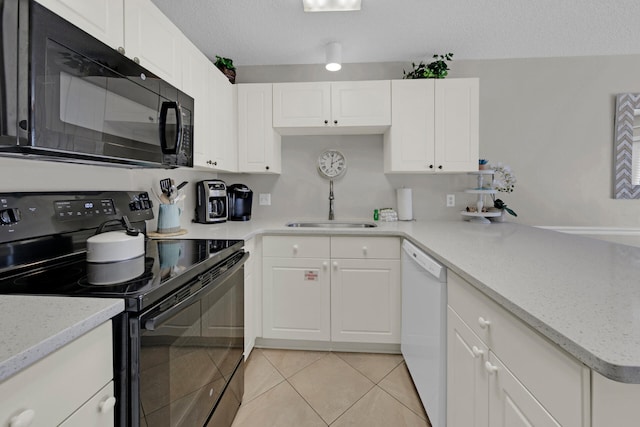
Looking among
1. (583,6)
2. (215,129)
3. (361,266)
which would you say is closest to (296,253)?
(361,266)

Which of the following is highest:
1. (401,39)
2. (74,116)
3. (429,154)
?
(401,39)

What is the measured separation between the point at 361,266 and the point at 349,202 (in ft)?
2.57

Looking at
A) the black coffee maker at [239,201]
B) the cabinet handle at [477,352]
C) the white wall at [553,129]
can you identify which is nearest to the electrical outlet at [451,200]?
the white wall at [553,129]

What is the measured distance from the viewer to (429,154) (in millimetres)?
2342

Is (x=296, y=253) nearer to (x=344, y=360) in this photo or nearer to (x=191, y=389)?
(x=344, y=360)

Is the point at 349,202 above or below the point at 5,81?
below

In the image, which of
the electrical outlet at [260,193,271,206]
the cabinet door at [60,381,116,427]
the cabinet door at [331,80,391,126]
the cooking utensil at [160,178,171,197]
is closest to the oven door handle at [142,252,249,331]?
the cabinet door at [60,381,116,427]

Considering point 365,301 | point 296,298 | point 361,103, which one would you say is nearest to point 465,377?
point 365,301

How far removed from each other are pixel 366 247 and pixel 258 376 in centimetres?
108

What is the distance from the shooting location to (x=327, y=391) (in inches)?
68.0

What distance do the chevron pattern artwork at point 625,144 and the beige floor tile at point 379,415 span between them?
257 centimetres

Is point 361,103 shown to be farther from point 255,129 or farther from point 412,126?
point 255,129

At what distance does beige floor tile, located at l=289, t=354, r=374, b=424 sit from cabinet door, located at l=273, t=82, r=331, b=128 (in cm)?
179

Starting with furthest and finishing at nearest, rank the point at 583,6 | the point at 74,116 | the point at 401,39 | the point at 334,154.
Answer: the point at 334,154
the point at 401,39
the point at 583,6
the point at 74,116
